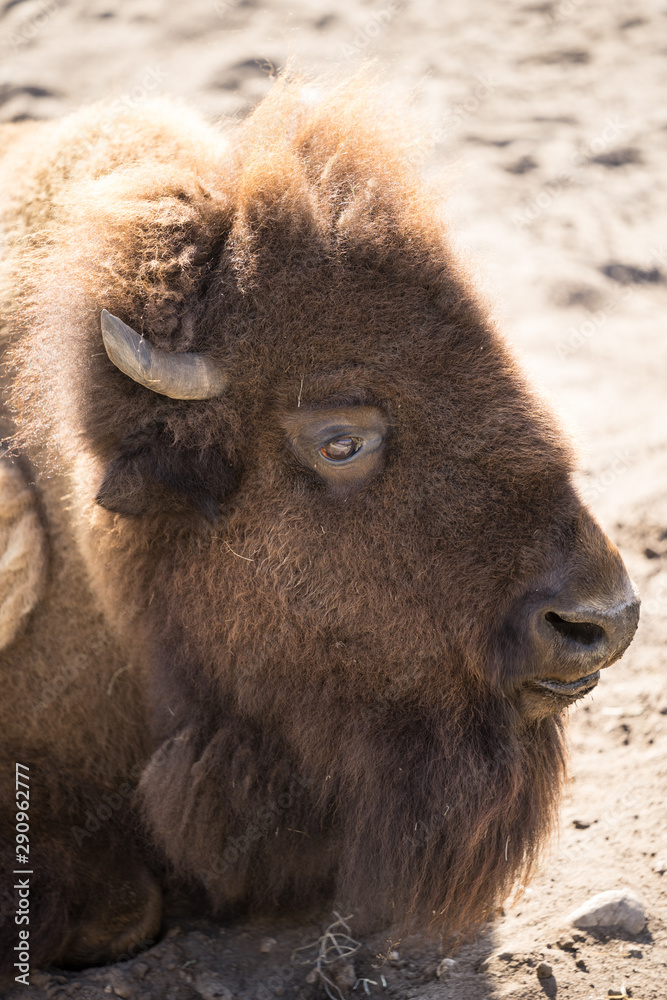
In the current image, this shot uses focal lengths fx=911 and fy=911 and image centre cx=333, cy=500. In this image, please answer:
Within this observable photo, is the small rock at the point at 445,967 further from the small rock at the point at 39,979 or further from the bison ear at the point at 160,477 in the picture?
the bison ear at the point at 160,477

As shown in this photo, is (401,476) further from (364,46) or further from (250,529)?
(364,46)

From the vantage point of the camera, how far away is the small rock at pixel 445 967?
3117mm

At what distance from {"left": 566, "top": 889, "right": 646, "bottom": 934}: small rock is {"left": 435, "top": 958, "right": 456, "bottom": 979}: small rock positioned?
1.40ft

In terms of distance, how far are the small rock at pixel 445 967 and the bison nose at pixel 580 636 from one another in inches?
48.7

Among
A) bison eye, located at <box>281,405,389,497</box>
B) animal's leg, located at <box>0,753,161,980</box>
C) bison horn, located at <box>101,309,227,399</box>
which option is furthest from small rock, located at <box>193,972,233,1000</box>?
bison horn, located at <box>101,309,227,399</box>

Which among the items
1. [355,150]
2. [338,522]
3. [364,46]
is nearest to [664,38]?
[364,46]

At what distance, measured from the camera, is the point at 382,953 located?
10.6ft

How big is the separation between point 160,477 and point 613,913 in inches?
82.5

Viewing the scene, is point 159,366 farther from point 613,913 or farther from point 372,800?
point 613,913

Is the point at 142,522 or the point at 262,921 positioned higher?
the point at 142,522

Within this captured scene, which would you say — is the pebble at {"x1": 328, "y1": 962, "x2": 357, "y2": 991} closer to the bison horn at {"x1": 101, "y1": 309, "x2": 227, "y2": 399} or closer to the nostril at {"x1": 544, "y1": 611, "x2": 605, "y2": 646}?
the nostril at {"x1": 544, "y1": 611, "x2": 605, "y2": 646}

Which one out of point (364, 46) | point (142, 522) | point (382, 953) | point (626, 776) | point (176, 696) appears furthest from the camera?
point (364, 46)

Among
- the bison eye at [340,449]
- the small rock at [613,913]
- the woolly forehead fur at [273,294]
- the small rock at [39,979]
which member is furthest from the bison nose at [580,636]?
the small rock at [39,979]

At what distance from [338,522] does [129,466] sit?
2.09ft
